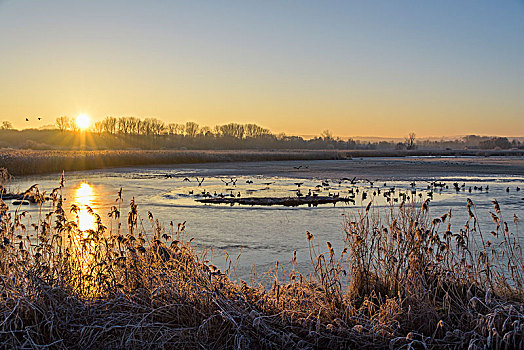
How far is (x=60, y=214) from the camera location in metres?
5.85

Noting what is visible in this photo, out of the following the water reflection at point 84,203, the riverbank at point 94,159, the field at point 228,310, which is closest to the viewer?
the field at point 228,310

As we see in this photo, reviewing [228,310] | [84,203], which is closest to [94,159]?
[84,203]

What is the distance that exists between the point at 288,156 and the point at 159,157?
1933 cm

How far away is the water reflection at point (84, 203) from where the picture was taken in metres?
12.1

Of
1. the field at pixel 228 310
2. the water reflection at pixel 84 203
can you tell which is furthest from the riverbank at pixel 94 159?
the field at pixel 228 310

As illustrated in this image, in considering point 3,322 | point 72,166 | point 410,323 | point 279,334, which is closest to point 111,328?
point 3,322

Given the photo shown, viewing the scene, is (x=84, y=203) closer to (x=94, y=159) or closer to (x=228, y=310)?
(x=228, y=310)

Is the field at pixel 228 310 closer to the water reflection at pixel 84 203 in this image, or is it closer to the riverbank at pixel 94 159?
the water reflection at pixel 84 203

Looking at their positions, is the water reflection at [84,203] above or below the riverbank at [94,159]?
below

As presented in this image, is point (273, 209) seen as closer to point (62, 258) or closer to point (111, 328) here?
point (62, 258)

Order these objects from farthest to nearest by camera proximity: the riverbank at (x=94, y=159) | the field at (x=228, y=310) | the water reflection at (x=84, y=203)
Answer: the riverbank at (x=94, y=159)
the water reflection at (x=84, y=203)
the field at (x=228, y=310)

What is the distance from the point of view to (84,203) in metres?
17.2

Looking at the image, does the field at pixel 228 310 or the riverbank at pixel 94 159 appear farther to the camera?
the riverbank at pixel 94 159

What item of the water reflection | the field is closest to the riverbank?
the water reflection
